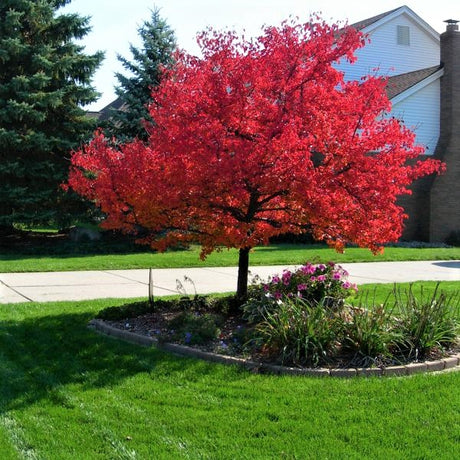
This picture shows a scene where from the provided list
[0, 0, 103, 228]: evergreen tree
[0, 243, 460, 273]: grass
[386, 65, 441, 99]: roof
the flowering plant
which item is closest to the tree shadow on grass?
the flowering plant

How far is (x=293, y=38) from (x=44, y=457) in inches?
187

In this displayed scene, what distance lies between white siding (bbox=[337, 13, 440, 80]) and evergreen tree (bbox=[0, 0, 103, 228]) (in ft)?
41.2

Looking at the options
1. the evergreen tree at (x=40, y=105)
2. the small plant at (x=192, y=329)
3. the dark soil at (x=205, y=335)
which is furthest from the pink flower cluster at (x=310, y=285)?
the evergreen tree at (x=40, y=105)

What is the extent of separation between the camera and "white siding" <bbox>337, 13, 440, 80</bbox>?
27188mm

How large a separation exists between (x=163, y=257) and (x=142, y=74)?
301 inches

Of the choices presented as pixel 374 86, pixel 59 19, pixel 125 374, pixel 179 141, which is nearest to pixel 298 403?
pixel 125 374

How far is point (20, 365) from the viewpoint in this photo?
5.74 meters

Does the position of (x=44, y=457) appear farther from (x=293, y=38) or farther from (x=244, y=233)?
(x=293, y=38)

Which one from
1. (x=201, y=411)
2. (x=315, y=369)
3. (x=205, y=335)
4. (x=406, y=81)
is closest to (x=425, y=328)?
(x=315, y=369)

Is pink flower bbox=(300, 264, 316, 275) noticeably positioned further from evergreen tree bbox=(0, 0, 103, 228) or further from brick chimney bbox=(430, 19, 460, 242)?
brick chimney bbox=(430, 19, 460, 242)

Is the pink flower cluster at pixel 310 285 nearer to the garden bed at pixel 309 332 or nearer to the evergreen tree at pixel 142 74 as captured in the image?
the garden bed at pixel 309 332

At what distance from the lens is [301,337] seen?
18.7 feet

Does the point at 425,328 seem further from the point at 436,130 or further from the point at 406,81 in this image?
the point at 406,81

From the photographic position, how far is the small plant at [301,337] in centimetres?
561
